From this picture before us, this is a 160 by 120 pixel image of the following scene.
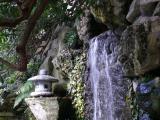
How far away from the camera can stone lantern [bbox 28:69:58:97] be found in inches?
307

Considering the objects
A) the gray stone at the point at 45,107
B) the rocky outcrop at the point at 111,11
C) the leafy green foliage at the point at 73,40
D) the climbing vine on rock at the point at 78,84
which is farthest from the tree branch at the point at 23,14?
the leafy green foliage at the point at 73,40

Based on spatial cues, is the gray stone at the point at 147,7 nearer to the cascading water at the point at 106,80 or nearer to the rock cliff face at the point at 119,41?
the rock cliff face at the point at 119,41

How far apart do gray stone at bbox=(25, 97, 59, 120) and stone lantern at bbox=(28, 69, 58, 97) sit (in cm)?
14

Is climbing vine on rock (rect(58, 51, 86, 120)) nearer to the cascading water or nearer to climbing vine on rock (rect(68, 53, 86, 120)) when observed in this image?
climbing vine on rock (rect(68, 53, 86, 120))

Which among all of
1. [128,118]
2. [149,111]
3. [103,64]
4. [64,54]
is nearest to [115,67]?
[103,64]

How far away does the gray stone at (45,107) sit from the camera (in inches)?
302

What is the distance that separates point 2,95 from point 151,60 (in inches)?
196

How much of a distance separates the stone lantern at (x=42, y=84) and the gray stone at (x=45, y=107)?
0.14 meters

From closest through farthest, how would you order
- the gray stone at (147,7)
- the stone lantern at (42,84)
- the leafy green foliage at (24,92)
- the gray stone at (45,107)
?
1. the gray stone at (147,7)
2. the gray stone at (45,107)
3. the stone lantern at (42,84)
4. the leafy green foliage at (24,92)

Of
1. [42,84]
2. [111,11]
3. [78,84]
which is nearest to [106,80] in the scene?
→ [78,84]

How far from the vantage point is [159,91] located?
4.84 metres

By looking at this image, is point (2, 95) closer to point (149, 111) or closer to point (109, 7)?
point (109, 7)

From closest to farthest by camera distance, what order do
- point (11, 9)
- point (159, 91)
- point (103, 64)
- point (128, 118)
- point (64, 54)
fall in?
point (11, 9), point (159, 91), point (128, 118), point (103, 64), point (64, 54)

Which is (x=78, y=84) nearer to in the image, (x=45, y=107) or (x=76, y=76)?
(x=76, y=76)
